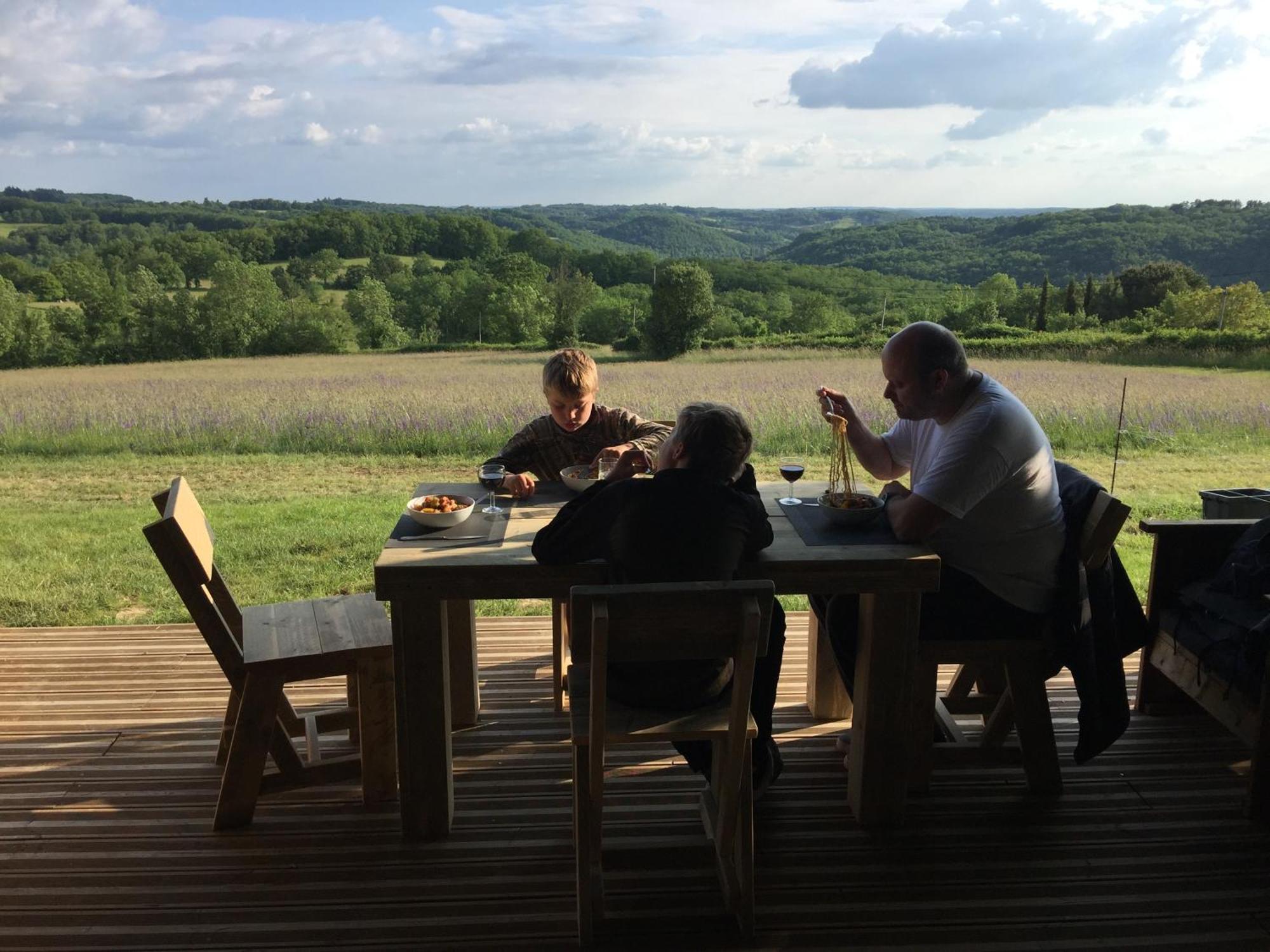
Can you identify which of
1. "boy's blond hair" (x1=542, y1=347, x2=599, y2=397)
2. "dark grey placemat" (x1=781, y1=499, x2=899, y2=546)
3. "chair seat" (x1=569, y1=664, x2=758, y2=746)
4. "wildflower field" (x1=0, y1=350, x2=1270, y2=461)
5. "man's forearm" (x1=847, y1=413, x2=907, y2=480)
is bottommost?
"wildflower field" (x1=0, y1=350, x2=1270, y2=461)

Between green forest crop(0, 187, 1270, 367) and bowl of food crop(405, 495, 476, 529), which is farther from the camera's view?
green forest crop(0, 187, 1270, 367)

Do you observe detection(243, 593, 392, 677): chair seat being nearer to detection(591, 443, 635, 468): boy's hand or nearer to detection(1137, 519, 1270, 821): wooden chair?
detection(591, 443, 635, 468): boy's hand

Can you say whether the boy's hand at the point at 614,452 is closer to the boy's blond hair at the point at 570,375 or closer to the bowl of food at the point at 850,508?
the boy's blond hair at the point at 570,375

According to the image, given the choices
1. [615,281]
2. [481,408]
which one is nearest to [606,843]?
[481,408]

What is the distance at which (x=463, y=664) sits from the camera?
2928 millimetres

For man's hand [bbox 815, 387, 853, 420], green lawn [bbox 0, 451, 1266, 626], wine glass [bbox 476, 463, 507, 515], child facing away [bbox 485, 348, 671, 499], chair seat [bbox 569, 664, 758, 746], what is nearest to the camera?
chair seat [bbox 569, 664, 758, 746]

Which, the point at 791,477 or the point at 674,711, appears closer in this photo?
the point at 674,711

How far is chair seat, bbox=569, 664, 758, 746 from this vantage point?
1.92 metres

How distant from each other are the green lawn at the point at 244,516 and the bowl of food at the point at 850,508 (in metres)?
1.90

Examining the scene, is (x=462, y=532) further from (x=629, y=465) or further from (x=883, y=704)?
(x=883, y=704)

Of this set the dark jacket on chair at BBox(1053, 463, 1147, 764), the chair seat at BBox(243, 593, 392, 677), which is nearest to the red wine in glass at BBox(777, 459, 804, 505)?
the dark jacket on chair at BBox(1053, 463, 1147, 764)

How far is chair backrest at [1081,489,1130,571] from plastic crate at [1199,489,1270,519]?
123cm

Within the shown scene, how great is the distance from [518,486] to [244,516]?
370cm

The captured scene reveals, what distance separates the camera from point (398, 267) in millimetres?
40781
